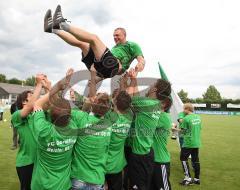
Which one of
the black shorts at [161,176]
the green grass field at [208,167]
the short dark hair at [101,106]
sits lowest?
the green grass field at [208,167]

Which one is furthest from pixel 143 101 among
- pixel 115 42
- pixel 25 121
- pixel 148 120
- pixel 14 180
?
pixel 14 180

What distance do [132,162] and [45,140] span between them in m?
2.26

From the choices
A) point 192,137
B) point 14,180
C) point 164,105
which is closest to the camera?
point 164,105

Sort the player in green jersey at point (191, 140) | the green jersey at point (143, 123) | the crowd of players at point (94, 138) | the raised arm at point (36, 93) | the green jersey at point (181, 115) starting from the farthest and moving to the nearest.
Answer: the green jersey at point (181, 115) → the player in green jersey at point (191, 140) → the green jersey at point (143, 123) → the raised arm at point (36, 93) → the crowd of players at point (94, 138)

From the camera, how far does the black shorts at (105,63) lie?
5754 millimetres

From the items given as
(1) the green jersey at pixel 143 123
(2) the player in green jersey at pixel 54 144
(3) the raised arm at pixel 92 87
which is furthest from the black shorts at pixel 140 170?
(2) the player in green jersey at pixel 54 144

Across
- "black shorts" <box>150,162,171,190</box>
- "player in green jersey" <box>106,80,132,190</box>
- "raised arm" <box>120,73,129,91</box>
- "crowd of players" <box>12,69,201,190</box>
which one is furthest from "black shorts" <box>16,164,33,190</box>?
"black shorts" <box>150,162,171,190</box>

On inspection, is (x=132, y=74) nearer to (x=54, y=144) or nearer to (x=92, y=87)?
(x=92, y=87)

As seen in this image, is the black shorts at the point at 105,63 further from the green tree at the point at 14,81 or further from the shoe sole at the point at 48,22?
the green tree at the point at 14,81

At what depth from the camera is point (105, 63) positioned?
5.78 m

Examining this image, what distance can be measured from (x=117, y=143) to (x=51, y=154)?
1.58 m

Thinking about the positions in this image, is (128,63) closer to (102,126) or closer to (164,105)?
(164,105)

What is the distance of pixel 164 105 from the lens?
6879 millimetres

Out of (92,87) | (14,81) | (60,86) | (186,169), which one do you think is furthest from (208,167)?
(14,81)
